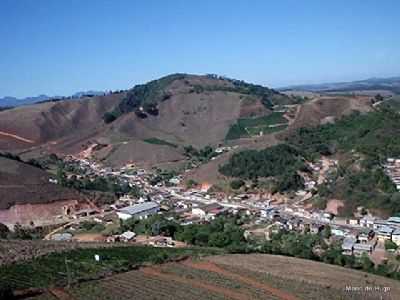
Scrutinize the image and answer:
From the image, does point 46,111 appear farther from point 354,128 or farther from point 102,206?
point 354,128

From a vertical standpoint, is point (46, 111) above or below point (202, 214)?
above

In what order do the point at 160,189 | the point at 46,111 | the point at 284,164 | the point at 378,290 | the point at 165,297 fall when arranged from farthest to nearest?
the point at 46,111, the point at 160,189, the point at 284,164, the point at 378,290, the point at 165,297

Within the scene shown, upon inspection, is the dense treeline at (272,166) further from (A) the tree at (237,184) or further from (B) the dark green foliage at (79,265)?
(B) the dark green foliage at (79,265)

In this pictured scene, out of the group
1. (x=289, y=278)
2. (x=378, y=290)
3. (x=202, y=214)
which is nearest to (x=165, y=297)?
(x=289, y=278)

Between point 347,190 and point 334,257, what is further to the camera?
point 347,190

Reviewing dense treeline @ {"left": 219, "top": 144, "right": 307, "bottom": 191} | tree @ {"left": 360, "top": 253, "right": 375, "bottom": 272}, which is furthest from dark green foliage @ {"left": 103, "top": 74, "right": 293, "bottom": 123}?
tree @ {"left": 360, "top": 253, "right": 375, "bottom": 272}

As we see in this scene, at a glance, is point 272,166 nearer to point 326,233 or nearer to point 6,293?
point 326,233

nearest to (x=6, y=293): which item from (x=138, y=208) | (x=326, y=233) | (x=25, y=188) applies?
(x=326, y=233)
